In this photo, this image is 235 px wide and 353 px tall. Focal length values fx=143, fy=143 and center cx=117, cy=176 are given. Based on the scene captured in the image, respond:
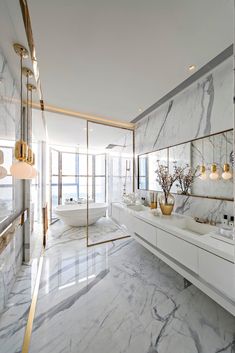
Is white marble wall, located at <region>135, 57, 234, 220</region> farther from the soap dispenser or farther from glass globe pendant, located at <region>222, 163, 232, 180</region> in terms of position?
glass globe pendant, located at <region>222, 163, 232, 180</region>

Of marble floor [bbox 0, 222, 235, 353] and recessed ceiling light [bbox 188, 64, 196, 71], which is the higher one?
recessed ceiling light [bbox 188, 64, 196, 71]

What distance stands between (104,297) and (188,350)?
0.88 m

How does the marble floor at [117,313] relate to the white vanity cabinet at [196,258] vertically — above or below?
below

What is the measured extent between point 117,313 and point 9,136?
2.25 m

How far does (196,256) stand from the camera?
4.41 ft

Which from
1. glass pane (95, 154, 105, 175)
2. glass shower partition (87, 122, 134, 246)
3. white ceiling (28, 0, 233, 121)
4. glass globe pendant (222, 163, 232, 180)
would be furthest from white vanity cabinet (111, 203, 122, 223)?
white ceiling (28, 0, 233, 121)

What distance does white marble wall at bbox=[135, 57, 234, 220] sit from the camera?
5.46 ft

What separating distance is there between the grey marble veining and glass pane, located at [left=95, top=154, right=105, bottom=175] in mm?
3102

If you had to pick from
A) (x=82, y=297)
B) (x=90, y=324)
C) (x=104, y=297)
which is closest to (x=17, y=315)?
(x=82, y=297)

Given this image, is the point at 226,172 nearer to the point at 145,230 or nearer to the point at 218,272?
the point at 218,272

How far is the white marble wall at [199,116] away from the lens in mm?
1663

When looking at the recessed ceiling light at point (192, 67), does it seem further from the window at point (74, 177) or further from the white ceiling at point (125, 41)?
the window at point (74, 177)

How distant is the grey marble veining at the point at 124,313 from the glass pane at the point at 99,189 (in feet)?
9.40

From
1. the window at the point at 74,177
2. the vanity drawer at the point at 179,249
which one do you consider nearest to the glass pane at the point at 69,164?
the window at the point at 74,177
